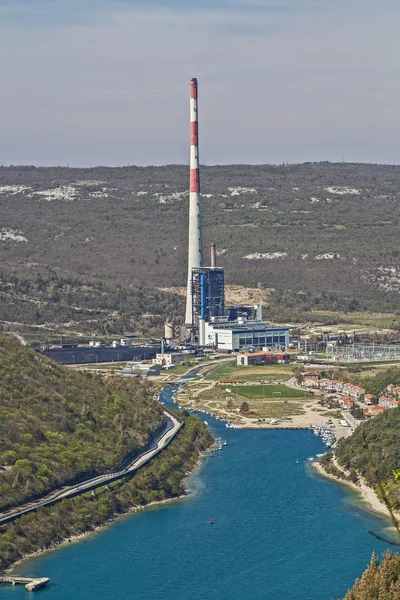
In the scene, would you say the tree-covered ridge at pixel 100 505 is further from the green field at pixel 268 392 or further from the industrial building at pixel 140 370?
the industrial building at pixel 140 370

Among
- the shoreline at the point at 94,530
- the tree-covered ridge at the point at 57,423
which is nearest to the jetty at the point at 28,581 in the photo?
the shoreline at the point at 94,530

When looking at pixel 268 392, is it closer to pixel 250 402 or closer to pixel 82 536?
pixel 250 402

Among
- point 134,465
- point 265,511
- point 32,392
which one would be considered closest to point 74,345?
point 32,392

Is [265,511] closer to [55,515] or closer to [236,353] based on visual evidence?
[55,515]

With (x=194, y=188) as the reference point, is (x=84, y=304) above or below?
below

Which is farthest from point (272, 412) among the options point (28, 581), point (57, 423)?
point (28, 581)

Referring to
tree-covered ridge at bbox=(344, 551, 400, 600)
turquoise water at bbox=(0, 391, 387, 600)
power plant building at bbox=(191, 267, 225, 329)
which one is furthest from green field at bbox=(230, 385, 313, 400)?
tree-covered ridge at bbox=(344, 551, 400, 600)
